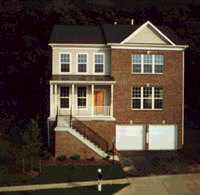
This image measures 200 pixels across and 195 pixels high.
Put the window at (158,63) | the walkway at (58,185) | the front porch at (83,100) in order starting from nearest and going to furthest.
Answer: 1. the walkway at (58,185)
2. the front porch at (83,100)
3. the window at (158,63)

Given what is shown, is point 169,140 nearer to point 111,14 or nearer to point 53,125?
point 53,125

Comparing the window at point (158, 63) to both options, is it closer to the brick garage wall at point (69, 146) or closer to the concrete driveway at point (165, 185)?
the brick garage wall at point (69, 146)

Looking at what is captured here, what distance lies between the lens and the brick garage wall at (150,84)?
78.7 feet

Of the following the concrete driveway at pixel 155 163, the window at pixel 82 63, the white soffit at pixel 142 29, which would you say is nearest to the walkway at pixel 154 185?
the concrete driveway at pixel 155 163

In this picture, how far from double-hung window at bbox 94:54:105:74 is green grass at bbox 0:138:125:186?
8.82m

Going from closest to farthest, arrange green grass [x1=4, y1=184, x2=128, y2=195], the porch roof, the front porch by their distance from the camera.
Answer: green grass [x1=4, y1=184, x2=128, y2=195]
the porch roof
the front porch

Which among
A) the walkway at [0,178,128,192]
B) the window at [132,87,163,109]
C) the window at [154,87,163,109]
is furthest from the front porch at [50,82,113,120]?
the walkway at [0,178,128,192]

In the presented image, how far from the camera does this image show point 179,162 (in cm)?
2045

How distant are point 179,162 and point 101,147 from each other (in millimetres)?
5713

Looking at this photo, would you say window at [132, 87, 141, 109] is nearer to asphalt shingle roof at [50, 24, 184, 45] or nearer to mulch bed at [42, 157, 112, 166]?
asphalt shingle roof at [50, 24, 184, 45]

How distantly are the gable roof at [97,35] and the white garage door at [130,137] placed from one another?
7262 mm

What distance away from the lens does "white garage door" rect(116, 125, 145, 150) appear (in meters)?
24.1

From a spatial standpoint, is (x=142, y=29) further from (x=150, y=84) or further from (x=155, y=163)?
(x=155, y=163)

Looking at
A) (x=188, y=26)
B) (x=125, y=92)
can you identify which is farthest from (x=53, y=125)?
(x=188, y=26)
